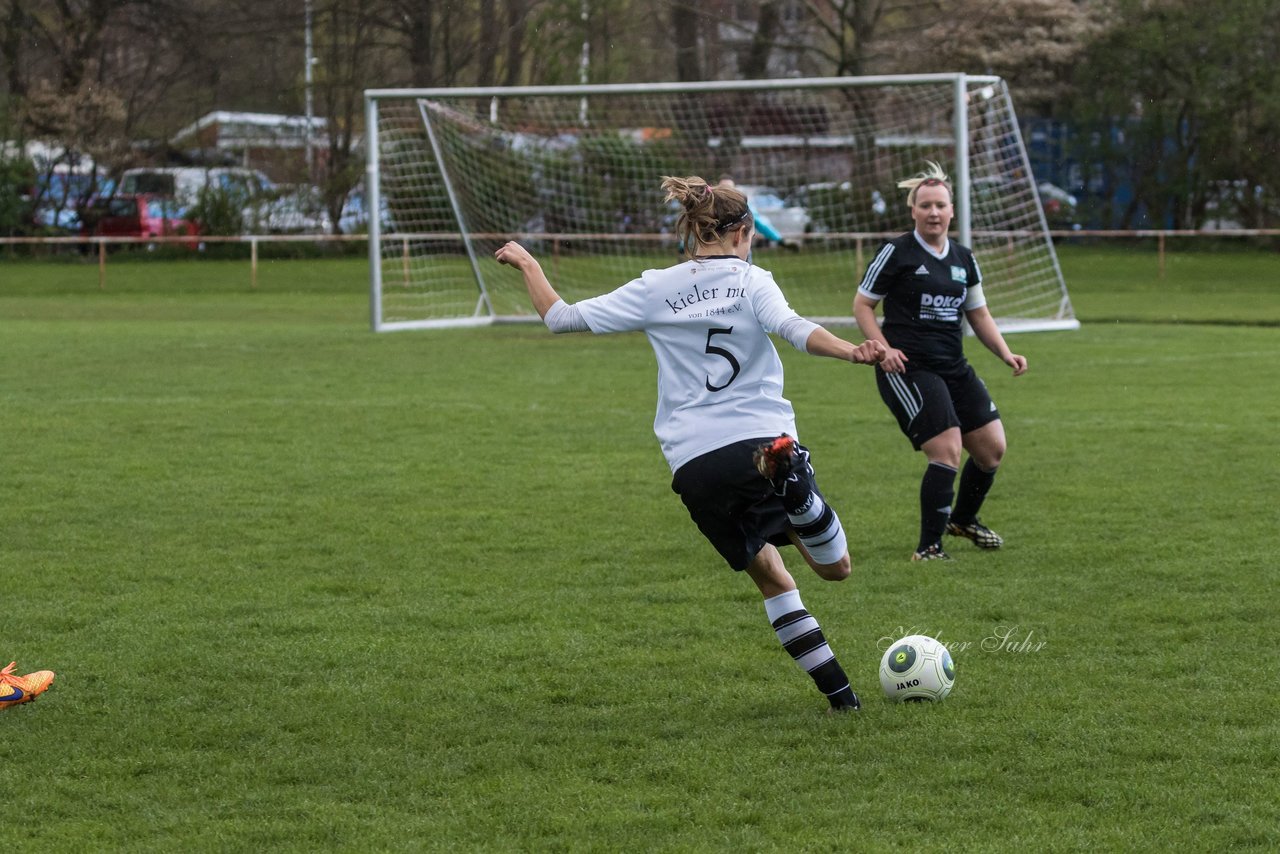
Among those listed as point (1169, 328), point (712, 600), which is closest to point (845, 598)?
point (712, 600)

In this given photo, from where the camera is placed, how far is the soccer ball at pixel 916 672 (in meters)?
5.05

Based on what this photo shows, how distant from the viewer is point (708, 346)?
482 cm

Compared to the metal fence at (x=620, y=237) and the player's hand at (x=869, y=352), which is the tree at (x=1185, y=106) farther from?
the player's hand at (x=869, y=352)

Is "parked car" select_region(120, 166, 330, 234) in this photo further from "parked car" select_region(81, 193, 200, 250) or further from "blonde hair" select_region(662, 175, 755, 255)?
"blonde hair" select_region(662, 175, 755, 255)

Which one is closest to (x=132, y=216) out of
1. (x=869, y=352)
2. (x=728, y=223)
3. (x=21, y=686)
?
(x=21, y=686)

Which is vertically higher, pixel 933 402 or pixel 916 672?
pixel 933 402

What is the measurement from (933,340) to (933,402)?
31 cm

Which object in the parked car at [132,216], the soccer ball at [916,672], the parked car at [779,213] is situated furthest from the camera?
the parked car at [132,216]

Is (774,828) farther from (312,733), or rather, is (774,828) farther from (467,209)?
(467,209)

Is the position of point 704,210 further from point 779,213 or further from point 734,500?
point 779,213

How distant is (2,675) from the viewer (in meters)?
5.11

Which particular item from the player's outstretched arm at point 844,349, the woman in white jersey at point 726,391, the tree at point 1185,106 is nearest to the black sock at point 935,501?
the woman in white jersey at point 726,391

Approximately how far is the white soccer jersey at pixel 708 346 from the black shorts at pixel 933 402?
102 inches

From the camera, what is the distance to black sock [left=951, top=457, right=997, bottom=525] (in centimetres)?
771
